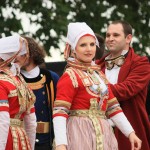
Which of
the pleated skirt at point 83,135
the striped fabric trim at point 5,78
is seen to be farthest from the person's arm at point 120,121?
the striped fabric trim at point 5,78

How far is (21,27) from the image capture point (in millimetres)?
15094

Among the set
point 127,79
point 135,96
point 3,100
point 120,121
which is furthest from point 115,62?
point 3,100

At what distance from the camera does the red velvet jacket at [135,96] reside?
8.46m

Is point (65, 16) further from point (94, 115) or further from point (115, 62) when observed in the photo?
point (94, 115)

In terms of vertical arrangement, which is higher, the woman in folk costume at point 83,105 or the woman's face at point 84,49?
the woman's face at point 84,49

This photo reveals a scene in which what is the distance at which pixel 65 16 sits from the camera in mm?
15320

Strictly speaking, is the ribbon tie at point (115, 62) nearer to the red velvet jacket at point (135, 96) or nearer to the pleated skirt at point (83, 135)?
the red velvet jacket at point (135, 96)

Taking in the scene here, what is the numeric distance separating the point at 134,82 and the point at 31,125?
1.43 metres

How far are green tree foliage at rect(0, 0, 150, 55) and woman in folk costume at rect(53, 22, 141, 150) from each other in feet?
24.2

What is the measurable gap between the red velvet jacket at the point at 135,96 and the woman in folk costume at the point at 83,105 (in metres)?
0.97

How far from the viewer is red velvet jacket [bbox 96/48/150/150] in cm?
846

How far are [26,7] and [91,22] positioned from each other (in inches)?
58.0

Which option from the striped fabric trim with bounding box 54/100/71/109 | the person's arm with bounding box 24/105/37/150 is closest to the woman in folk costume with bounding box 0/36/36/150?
the person's arm with bounding box 24/105/37/150

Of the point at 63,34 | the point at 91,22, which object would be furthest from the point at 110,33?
the point at 91,22
